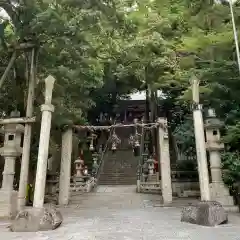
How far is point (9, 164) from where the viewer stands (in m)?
9.38

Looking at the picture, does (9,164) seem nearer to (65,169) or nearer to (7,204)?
(7,204)

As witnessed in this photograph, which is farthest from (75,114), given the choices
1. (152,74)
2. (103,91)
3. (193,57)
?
(103,91)

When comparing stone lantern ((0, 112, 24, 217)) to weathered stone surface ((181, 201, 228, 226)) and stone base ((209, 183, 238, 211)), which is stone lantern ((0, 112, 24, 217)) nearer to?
weathered stone surface ((181, 201, 228, 226))

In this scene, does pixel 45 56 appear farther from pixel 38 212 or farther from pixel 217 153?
pixel 217 153

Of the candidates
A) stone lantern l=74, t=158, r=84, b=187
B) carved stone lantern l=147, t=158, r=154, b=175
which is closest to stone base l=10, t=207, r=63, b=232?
stone lantern l=74, t=158, r=84, b=187

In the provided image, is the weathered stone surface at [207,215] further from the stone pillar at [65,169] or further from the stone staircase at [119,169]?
the stone staircase at [119,169]

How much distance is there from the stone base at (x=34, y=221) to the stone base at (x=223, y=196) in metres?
5.17

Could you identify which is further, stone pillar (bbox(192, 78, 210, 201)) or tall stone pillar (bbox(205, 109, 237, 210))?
tall stone pillar (bbox(205, 109, 237, 210))

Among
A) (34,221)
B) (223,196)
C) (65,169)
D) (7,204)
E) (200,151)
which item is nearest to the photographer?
(34,221)

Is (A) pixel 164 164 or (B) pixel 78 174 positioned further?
(B) pixel 78 174

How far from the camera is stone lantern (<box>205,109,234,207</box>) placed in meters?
9.36

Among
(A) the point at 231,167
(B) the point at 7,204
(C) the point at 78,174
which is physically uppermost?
(C) the point at 78,174

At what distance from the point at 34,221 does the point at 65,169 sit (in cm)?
607

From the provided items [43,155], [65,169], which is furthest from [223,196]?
[65,169]
